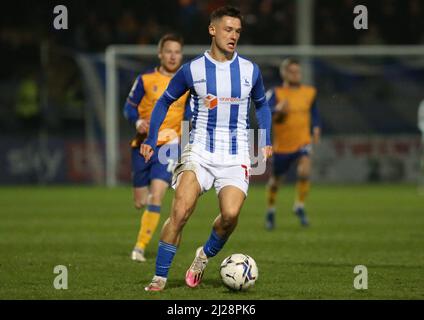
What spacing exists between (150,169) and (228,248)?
1335 mm

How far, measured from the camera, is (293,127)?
1441 centimetres

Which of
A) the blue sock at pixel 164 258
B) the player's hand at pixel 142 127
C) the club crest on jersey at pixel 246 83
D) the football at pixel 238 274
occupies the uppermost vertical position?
the club crest on jersey at pixel 246 83

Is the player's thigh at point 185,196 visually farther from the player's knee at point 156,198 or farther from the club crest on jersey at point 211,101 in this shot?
the player's knee at point 156,198

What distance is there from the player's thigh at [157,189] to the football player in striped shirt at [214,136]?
228 cm

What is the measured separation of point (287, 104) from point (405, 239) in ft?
11.2

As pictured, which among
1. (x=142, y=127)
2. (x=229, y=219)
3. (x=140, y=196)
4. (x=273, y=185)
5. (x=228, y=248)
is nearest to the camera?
(x=229, y=219)

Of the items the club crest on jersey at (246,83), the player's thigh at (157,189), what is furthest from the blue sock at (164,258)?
the player's thigh at (157,189)

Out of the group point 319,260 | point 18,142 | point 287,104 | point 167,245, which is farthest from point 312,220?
point 18,142

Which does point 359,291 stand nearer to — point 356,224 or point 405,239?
point 405,239

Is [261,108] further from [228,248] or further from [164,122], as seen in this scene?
[228,248]

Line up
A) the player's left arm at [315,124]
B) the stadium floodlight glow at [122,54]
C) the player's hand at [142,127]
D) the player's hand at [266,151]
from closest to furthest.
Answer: the player's hand at [266,151] < the player's hand at [142,127] < the player's left arm at [315,124] < the stadium floodlight glow at [122,54]

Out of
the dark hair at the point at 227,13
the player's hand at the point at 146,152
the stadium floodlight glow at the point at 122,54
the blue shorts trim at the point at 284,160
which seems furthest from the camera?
the stadium floodlight glow at the point at 122,54

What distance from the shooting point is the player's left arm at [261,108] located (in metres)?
7.85

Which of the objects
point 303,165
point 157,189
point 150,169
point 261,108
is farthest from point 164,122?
point 303,165
